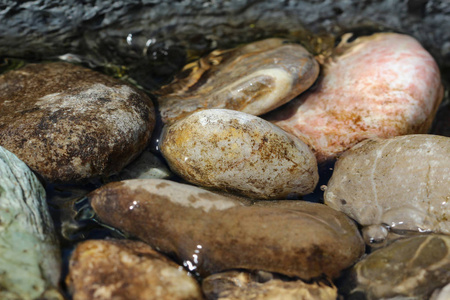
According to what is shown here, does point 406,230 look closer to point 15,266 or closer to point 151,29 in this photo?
point 15,266

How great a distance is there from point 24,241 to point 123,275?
1.94 ft

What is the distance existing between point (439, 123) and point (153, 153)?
2.73 m

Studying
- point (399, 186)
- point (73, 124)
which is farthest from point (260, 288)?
point (73, 124)

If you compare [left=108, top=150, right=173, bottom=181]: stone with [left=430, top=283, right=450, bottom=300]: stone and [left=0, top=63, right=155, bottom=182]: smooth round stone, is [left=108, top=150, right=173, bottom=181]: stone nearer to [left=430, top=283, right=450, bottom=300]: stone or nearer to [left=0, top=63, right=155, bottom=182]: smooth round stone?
→ [left=0, top=63, right=155, bottom=182]: smooth round stone

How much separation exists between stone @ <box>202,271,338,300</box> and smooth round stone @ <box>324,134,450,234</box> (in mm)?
710

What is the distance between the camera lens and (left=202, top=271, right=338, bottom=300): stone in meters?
2.37

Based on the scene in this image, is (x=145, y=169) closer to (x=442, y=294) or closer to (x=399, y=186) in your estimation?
(x=399, y=186)

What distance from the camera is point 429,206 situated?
2752mm

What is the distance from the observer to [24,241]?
226 cm

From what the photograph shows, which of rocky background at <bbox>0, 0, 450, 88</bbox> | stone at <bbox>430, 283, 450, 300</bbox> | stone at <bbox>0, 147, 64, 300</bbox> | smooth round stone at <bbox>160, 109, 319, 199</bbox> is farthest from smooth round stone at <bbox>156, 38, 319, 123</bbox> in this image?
stone at <bbox>430, 283, 450, 300</bbox>

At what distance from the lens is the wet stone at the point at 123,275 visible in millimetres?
2186

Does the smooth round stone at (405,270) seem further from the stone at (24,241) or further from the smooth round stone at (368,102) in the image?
the stone at (24,241)

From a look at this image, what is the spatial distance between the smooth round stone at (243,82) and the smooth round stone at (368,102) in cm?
21

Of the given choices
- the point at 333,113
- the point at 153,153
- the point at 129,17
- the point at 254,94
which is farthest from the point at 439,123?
the point at 129,17
